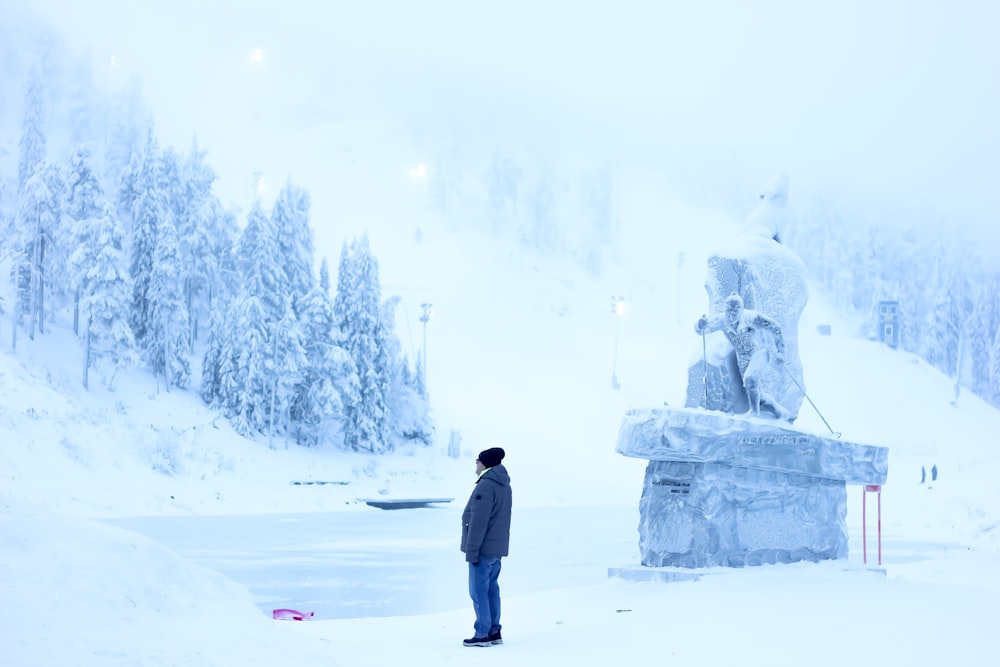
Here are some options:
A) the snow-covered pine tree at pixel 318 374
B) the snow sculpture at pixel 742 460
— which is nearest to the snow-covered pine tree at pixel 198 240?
the snow-covered pine tree at pixel 318 374

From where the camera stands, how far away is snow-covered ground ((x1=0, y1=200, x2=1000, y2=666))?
22.7ft

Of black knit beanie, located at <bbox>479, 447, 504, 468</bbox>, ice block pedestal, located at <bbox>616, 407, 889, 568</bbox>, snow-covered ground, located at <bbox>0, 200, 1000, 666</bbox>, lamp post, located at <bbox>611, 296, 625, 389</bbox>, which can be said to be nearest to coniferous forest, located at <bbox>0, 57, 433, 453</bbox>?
snow-covered ground, located at <bbox>0, 200, 1000, 666</bbox>

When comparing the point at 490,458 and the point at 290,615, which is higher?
the point at 490,458

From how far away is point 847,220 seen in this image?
12225 centimetres

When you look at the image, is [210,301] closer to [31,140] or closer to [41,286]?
[41,286]

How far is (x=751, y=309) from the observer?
1413 centimetres

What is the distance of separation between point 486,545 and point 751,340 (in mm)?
5849

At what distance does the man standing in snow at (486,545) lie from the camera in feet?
29.7

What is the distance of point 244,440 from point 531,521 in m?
15.3

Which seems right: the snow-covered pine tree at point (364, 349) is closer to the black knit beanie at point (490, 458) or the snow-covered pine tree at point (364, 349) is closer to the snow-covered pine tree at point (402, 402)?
the snow-covered pine tree at point (402, 402)

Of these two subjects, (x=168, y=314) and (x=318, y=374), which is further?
(x=318, y=374)

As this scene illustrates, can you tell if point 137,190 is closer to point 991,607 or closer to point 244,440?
point 244,440

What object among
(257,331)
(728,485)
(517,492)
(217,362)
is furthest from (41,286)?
(728,485)

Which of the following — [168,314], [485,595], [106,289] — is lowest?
[485,595]
